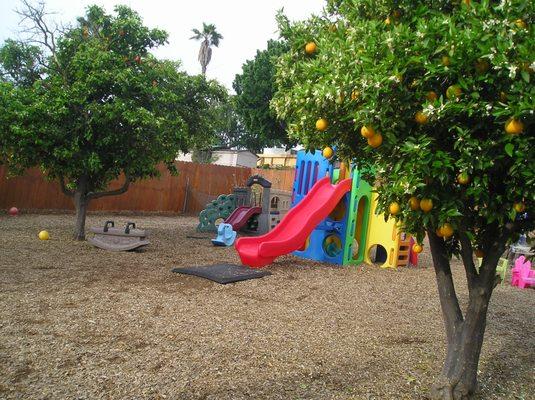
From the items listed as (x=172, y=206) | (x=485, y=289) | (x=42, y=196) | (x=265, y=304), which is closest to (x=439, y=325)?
(x=265, y=304)

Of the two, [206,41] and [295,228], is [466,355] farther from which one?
[206,41]

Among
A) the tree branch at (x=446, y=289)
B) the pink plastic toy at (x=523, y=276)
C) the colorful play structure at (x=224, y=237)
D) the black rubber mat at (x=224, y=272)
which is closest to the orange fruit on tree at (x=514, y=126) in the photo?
the tree branch at (x=446, y=289)

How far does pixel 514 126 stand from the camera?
8.16ft

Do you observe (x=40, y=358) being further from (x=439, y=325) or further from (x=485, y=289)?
(x=439, y=325)

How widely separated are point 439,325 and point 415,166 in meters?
4.06

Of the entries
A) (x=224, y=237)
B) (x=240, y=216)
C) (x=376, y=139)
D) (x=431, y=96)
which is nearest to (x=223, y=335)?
(x=376, y=139)

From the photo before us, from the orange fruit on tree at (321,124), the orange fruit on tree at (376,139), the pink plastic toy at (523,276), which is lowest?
the pink plastic toy at (523,276)

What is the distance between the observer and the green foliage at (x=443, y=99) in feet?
8.42

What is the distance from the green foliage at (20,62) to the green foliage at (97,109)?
12.6 inches

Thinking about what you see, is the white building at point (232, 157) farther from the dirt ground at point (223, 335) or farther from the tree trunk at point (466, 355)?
the tree trunk at point (466, 355)

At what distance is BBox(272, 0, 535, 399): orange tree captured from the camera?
2.58m

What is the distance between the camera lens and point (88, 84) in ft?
31.1

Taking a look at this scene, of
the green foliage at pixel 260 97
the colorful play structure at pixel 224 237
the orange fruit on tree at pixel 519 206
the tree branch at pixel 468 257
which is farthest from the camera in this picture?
the green foliage at pixel 260 97

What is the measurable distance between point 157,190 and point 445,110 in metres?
18.6
